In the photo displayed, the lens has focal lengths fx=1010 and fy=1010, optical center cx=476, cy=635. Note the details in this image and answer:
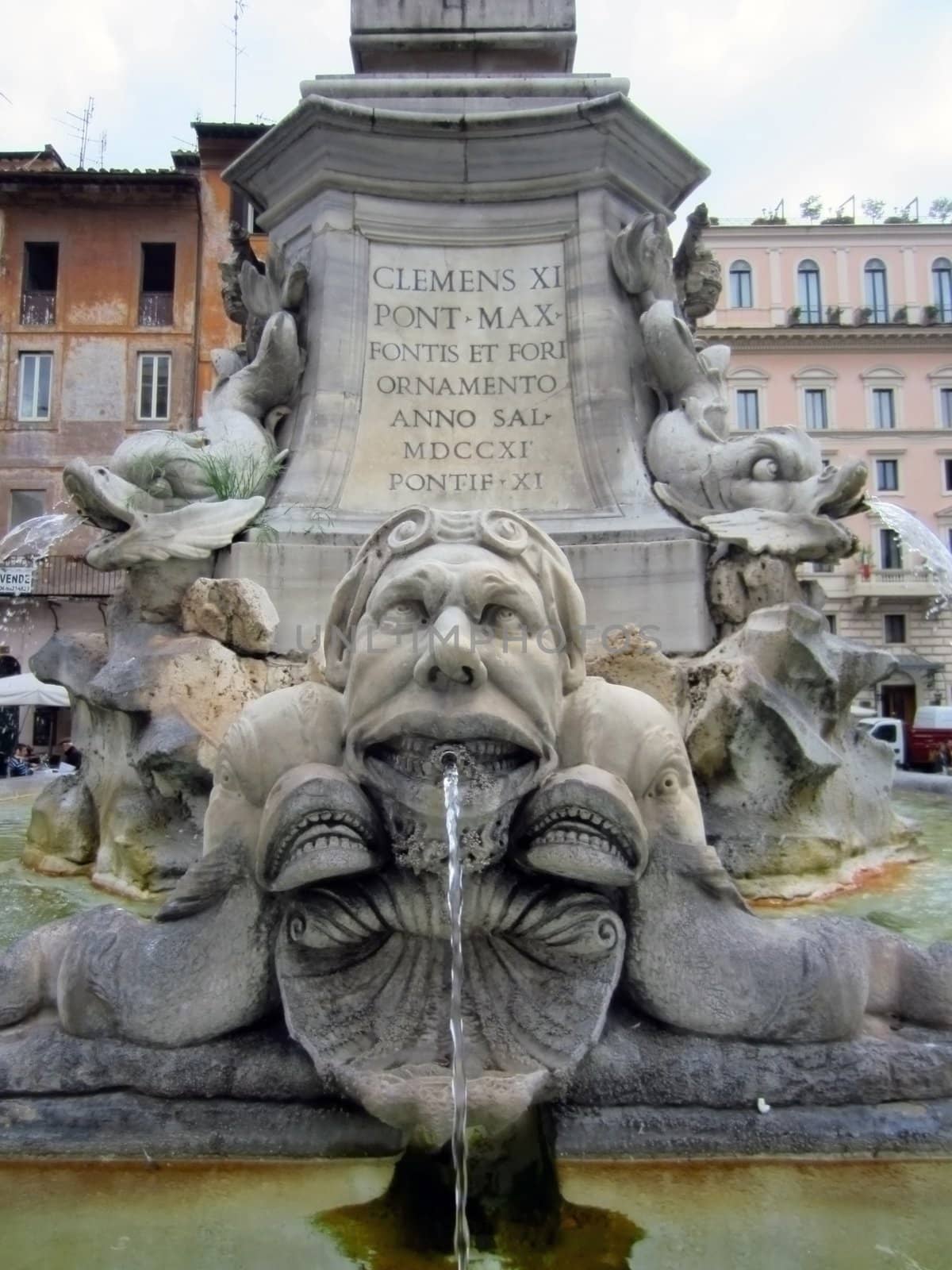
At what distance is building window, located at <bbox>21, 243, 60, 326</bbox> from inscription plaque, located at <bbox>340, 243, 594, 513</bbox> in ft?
88.9

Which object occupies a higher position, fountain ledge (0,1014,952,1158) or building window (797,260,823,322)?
building window (797,260,823,322)

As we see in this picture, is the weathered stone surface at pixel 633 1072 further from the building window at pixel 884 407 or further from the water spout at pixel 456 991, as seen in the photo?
the building window at pixel 884 407

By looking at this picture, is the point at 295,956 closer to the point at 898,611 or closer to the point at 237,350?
the point at 237,350

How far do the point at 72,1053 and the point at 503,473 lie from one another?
3.62 m

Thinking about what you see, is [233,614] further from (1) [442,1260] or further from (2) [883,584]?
(2) [883,584]

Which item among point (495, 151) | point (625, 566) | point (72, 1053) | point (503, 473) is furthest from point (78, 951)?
point (495, 151)

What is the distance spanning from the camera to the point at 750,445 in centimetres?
481

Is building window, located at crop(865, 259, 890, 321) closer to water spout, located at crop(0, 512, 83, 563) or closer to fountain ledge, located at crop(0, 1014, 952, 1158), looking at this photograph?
water spout, located at crop(0, 512, 83, 563)

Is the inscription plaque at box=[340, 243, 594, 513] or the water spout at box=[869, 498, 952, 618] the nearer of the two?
the inscription plaque at box=[340, 243, 594, 513]

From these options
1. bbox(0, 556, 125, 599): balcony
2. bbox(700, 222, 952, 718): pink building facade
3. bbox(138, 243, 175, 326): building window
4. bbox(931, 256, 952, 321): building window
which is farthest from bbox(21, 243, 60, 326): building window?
bbox(931, 256, 952, 321): building window

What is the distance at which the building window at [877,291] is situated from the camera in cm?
4141

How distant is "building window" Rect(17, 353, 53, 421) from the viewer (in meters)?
28.7

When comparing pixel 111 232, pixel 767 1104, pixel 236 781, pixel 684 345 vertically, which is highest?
pixel 111 232

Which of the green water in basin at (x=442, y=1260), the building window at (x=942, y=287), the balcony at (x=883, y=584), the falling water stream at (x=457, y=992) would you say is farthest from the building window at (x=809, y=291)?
the green water in basin at (x=442, y=1260)
